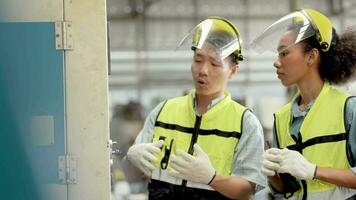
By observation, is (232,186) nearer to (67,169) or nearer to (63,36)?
(67,169)

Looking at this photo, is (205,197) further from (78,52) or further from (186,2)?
(186,2)

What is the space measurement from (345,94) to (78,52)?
97 centimetres

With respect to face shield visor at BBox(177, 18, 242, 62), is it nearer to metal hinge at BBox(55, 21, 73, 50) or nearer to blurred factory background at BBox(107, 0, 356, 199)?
metal hinge at BBox(55, 21, 73, 50)

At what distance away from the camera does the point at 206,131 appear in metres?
2.28

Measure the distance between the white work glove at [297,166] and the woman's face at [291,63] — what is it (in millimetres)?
298

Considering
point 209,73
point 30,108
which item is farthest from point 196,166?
point 30,108

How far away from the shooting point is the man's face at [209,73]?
7.55 feet

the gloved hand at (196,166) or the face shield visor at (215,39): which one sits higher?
the face shield visor at (215,39)

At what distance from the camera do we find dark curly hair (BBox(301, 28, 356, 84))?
213 cm

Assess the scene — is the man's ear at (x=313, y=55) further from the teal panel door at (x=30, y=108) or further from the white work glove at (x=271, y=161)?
the teal panel door at (x=30, y=108)

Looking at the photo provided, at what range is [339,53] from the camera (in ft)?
7.06

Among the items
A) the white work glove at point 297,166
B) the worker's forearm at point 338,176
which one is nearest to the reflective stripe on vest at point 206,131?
the white work glove at point 297,166

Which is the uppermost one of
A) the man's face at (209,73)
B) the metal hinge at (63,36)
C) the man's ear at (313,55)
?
the metal hinge at (63,36)

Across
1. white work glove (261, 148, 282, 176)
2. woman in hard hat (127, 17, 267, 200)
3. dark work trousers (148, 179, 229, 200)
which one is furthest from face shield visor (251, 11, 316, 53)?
dark work trousers (148, 179, 229, 200)
